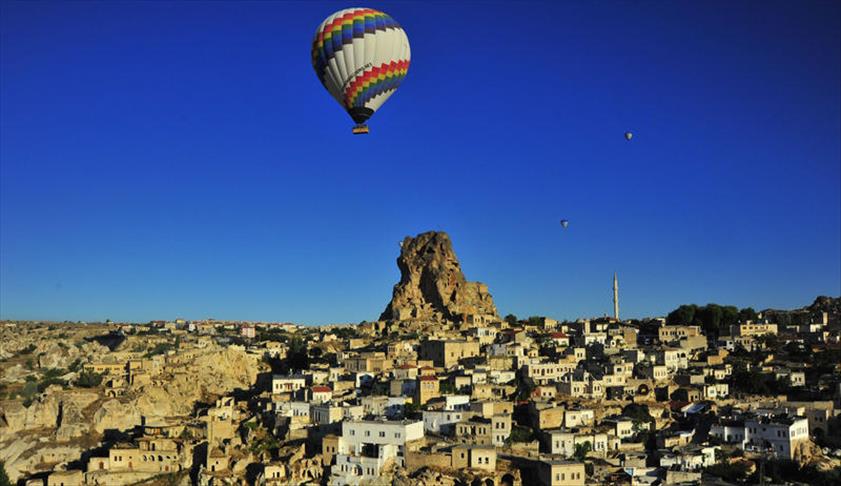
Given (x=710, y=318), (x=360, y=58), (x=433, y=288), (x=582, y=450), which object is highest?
(x=360, y=58)

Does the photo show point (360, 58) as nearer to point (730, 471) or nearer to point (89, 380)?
point (730, 471)

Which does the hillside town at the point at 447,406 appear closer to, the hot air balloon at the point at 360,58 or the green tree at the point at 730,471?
the green tree at the point at 730,471

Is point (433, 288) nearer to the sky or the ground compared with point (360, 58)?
nearer to the ground

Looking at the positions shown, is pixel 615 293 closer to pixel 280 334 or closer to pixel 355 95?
pixel 280 334

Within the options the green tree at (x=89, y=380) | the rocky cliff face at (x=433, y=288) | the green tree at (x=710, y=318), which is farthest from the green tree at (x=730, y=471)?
the rocky cliff face at (x=433, y=288)

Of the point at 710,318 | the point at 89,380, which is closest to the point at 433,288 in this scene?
the point at 710,318

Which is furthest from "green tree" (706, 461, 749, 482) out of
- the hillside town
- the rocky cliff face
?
the rocky cliff face

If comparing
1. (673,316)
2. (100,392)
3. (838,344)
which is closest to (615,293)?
(673,316)
